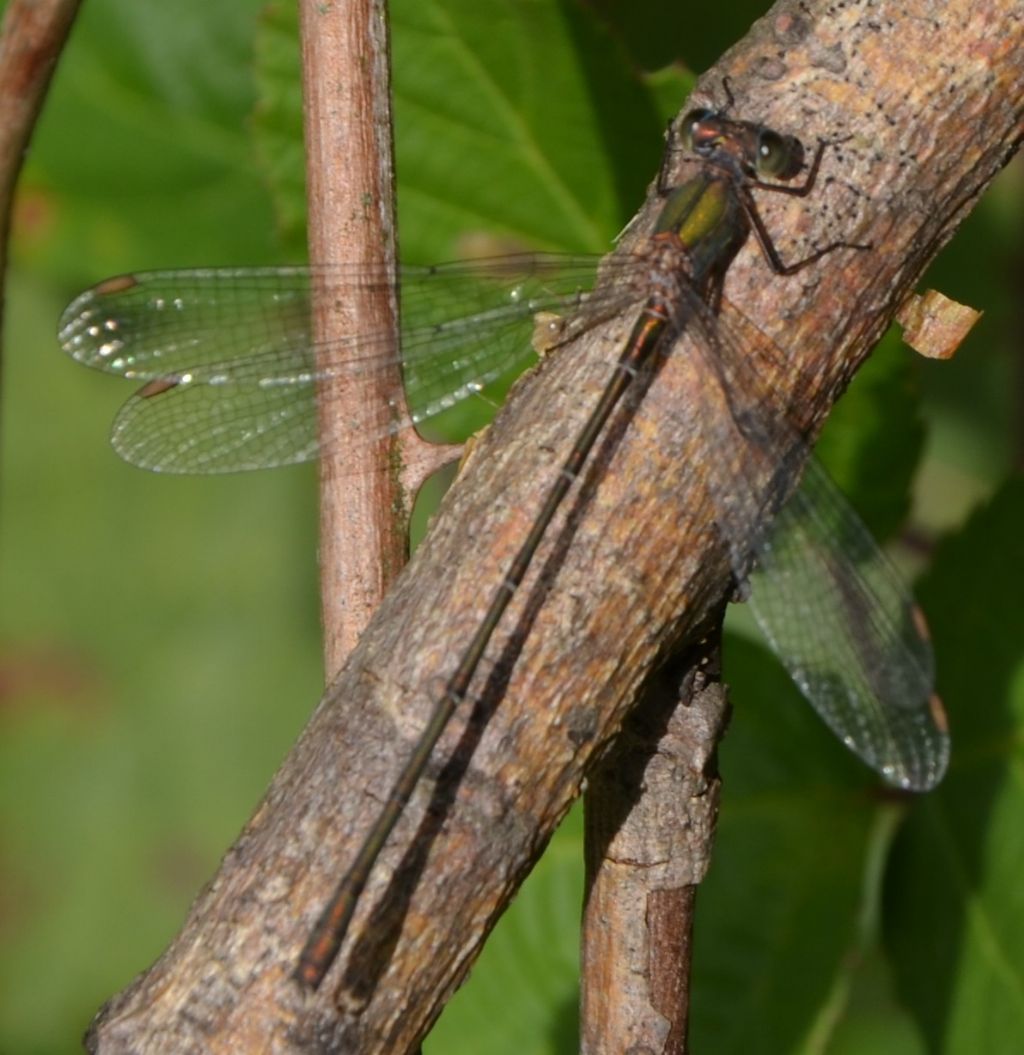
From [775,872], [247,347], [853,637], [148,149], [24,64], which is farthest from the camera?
[148,149]

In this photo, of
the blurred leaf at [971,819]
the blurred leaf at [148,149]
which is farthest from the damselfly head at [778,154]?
the blurred leaf at [148,149]

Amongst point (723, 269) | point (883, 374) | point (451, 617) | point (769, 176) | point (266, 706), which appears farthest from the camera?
point (266, 706)

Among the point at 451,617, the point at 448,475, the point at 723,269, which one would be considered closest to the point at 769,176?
the point at 723,269

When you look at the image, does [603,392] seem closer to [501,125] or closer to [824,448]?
[824,448]

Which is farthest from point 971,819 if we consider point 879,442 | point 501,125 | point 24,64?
point 24,64

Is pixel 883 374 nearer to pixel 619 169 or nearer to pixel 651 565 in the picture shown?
pixel 619 169

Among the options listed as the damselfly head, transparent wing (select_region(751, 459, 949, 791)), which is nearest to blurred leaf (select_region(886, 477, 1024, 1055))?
transparent wing (select_region(751, 459, 949, 791))

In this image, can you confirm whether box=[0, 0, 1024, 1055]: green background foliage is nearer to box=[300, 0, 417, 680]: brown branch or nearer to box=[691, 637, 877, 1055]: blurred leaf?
box=[691, 637, 877, 1055]: blurred leaf
